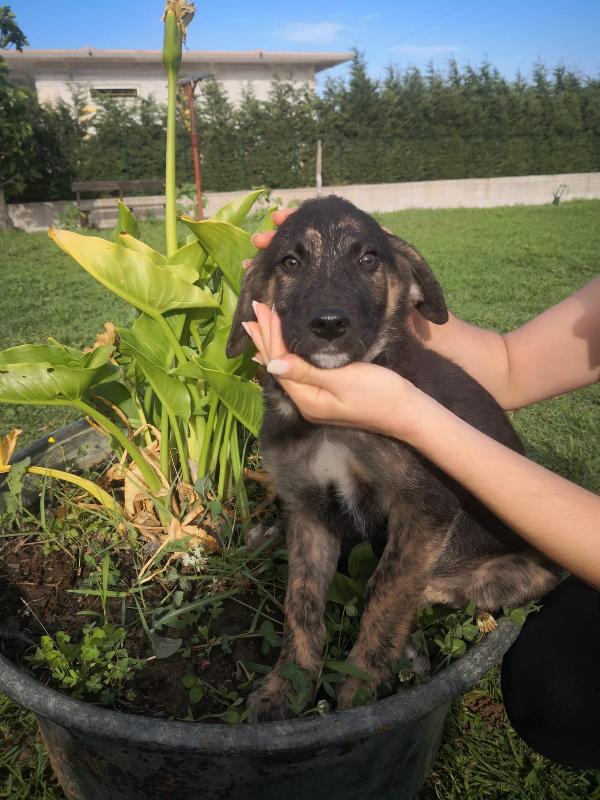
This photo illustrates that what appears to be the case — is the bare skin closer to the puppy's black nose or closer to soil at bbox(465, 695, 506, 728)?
the puppy's black nose

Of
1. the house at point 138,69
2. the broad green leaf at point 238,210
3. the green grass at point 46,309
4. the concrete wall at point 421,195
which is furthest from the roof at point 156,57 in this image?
the broad green leaf at point 238,210

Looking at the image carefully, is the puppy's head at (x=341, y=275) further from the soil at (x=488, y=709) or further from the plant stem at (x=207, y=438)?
the soil at (x=488, y=709)

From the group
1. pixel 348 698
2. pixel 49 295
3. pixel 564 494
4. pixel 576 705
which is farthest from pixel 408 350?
pixel 49 295

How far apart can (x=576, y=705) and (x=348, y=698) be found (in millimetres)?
771

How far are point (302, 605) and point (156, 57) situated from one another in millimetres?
27340

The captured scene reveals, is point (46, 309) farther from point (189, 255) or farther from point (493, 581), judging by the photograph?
point (493, 581)

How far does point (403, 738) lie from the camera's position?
5.34 feet

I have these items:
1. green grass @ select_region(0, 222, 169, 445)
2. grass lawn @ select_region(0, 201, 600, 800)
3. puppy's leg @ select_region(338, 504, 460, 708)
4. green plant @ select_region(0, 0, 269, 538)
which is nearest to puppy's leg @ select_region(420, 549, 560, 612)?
puppy's leg @ select_region(338, 504, 460, 708)

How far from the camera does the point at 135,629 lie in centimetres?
209

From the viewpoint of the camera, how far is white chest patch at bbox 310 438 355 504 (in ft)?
6.57

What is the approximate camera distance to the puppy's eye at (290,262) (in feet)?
7.02

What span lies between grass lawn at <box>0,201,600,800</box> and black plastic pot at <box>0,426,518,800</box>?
2.23 ft

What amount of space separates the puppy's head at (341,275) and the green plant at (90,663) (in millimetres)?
952

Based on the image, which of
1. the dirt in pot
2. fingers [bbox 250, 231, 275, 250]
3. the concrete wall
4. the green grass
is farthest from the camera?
the concrete wall
